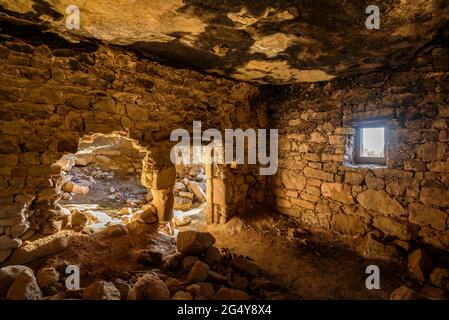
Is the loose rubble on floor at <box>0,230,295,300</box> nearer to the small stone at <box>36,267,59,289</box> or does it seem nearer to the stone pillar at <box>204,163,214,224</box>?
the small stone at <box>36,267,59,289</box>

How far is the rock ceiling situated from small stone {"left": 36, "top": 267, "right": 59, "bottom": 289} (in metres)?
2.19

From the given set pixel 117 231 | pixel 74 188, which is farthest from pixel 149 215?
pixel 74 188

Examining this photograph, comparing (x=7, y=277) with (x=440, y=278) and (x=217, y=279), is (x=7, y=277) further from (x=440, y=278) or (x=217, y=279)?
(x=440, y=278)

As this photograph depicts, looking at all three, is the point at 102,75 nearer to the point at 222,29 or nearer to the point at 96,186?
the point at 222,29

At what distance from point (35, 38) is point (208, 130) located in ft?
7.29

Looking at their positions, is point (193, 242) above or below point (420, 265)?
above

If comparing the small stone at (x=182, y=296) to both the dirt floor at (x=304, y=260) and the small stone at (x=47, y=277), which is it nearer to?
the small stone at (x=47, y=277)

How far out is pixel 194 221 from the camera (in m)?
4.73

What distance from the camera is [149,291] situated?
1.77 m

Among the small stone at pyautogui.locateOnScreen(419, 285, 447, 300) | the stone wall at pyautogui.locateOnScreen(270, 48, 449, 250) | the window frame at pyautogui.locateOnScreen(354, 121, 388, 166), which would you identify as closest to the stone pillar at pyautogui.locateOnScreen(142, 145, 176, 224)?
the stone wall at pyautogui.locateOnScreen(270, 48, 449, 250)

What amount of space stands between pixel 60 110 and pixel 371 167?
3931 millimetres

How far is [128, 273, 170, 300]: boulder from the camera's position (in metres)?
1.75

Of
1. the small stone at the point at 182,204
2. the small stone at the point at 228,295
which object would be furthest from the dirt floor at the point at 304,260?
the small stone at the point at 182,204
